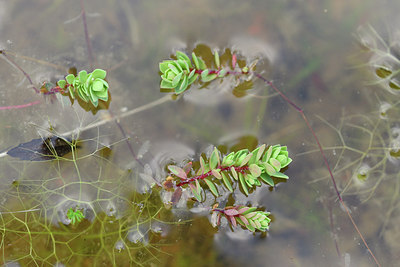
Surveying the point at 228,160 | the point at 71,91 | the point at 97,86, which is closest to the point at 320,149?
the point at 228,160

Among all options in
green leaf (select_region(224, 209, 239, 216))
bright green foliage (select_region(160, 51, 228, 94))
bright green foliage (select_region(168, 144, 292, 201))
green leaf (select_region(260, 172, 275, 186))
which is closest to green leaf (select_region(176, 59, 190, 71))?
bright green foliage (select_region(160, 51, 228, 94))

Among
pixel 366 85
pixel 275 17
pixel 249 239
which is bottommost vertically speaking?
pixel 249 239

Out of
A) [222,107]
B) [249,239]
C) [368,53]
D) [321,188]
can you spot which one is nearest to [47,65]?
[222,107]

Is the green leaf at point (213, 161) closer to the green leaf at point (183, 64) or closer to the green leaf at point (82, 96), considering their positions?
the green leaf at point (183, 64)

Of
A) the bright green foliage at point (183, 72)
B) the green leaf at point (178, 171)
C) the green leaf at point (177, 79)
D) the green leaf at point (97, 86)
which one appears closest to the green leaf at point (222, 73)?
the bright green foliage at point (183, 72)

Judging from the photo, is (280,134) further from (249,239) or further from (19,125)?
(19,125)

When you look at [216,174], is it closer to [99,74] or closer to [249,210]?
[249,210]

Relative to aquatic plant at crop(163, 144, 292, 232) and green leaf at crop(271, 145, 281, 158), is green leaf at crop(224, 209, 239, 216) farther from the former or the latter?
green leaf at crop(271, 145, 281, 158)
